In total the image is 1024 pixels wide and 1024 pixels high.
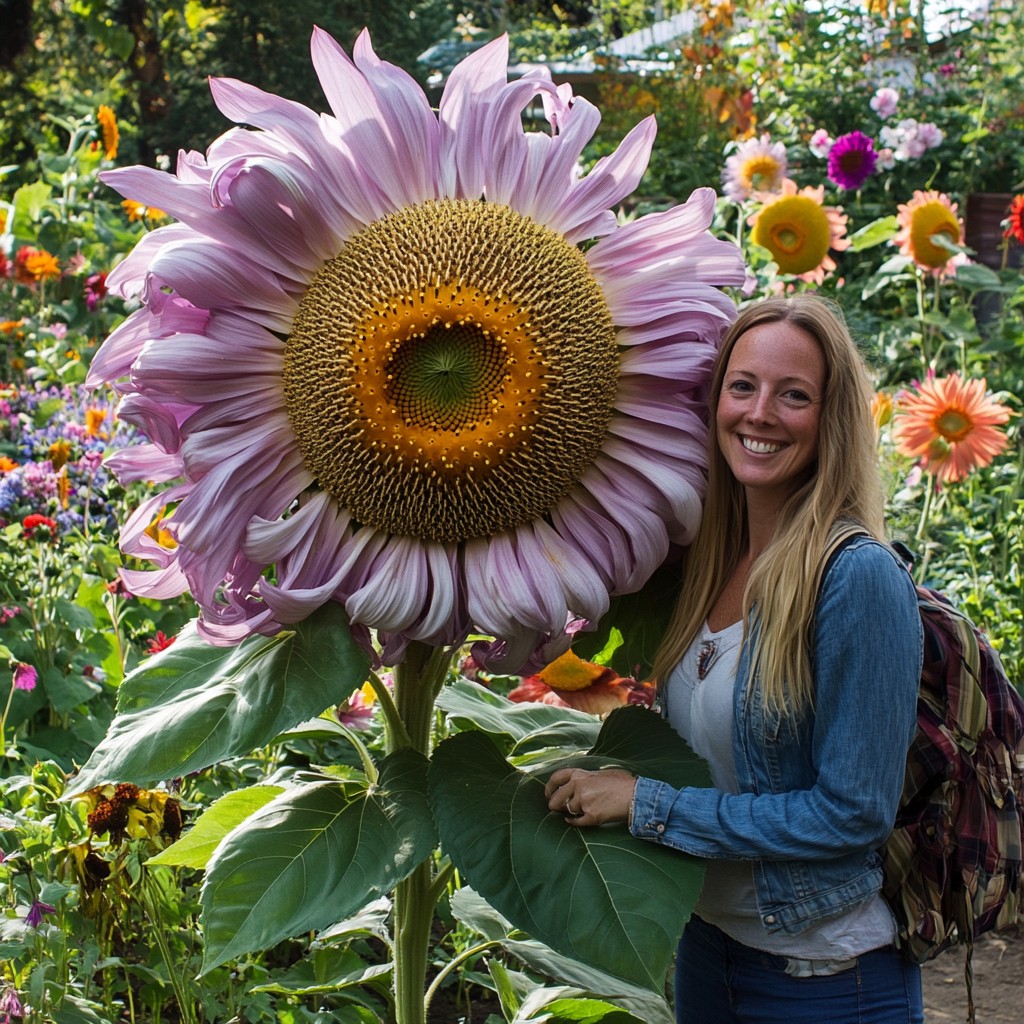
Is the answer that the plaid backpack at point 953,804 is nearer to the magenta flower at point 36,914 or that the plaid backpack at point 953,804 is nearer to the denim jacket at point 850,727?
the denim jacket at point 850,727

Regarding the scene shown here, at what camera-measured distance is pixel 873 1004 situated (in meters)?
1.73

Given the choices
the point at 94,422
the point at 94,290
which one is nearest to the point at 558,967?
the point at 94,422

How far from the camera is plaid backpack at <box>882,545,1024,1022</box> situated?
5.65 feet

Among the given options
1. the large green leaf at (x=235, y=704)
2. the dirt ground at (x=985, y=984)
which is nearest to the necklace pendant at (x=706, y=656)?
the large green leaf at (x=235, y=704)

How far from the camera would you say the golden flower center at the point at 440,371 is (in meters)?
1.38

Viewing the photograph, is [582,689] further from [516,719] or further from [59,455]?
[59,455]

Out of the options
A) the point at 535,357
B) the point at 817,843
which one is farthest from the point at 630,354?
the point at 817,843

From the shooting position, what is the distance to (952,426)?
402 centimetres

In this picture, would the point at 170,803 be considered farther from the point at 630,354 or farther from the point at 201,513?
the point at 630,354

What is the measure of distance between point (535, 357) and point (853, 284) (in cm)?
665

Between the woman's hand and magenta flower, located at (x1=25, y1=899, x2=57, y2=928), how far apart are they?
838 mm

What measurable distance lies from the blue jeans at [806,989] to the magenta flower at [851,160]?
201 inches

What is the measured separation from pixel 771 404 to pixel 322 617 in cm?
62

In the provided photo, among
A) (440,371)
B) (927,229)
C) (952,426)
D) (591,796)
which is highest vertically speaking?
(440,371)
